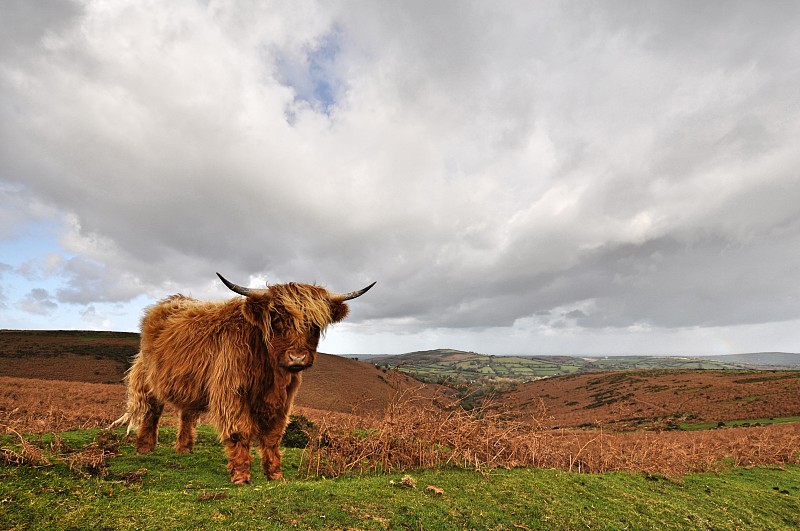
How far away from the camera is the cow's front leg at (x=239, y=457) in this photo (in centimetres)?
547

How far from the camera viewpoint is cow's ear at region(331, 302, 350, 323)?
6.51m

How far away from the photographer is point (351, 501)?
4215mm

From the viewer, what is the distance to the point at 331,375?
53.3 metres

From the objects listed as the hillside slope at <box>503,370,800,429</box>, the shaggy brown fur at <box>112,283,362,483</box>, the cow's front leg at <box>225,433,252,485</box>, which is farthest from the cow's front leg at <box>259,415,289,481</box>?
the hillside slope at <box>503,370,800,429</box>

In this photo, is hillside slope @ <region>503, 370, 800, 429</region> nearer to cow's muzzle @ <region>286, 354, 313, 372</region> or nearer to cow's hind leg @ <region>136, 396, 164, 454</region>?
cow's hind leg @ <region>136, 396, 164, 454</region>

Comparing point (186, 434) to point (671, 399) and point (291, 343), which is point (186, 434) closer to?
point (291, 343)

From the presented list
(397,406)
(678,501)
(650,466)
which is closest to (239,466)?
(397,406)

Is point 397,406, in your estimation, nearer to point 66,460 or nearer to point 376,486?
point 376,486

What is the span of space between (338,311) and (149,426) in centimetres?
428

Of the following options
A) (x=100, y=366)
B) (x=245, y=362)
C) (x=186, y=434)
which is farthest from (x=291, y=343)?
(x=100, y=366)

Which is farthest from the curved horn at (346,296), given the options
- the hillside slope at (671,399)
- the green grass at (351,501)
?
the hillside slope at (671,399)

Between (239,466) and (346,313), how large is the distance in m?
2.71

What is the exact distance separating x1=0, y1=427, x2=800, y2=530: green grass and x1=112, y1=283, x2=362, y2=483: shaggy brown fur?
69 centimetres

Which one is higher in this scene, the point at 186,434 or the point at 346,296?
the point at 346,296
